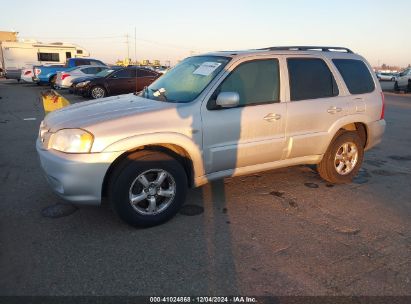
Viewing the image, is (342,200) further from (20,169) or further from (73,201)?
(20,169)

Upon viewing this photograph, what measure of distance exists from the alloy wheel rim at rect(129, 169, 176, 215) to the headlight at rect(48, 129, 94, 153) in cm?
58

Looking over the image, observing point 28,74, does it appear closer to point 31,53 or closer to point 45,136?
point 31,53

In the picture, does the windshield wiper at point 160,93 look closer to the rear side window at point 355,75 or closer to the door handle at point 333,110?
the door handle at point 333,110

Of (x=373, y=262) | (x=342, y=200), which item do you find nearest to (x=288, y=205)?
(x=342, y=200)

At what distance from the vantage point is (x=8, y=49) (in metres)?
30.0

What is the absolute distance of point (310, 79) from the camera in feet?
15.2

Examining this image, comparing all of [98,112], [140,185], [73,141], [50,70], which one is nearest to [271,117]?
[140,185]

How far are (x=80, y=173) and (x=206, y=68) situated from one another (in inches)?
75.1

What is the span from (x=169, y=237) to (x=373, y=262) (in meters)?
1.87

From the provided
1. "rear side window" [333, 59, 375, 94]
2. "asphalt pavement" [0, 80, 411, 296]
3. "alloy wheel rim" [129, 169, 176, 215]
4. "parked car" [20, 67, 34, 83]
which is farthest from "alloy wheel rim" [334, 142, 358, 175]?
"parked car" [20, 67, 34, 83]

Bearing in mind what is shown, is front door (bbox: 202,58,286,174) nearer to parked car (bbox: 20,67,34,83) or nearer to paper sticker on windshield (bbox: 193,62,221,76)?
paper sticker on windshield (bbox: 193,62,221,76)

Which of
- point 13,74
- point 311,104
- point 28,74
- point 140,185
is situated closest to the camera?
point 140,185

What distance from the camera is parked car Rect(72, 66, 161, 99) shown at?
1553cm

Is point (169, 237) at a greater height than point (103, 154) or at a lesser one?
lesser
